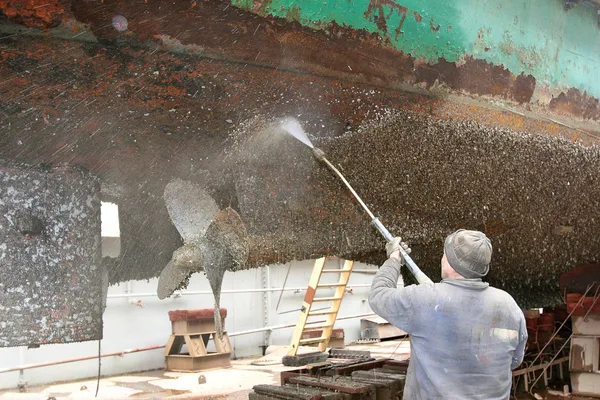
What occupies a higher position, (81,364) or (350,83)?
(350,83)

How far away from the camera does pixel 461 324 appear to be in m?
1.87

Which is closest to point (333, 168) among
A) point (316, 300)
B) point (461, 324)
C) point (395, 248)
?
point (395, 248)

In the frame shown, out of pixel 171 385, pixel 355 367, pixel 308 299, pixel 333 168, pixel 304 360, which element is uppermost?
pixel 333 168

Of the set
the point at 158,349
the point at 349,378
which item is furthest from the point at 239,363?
the point at 349,378

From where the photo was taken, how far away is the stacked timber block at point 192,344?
809 cm

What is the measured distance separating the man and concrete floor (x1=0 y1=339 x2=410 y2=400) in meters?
3.81

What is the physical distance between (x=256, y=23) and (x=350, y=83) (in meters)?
0.45

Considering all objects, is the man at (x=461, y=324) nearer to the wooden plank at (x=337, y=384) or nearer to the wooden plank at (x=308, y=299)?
the wooden plank at (x=337, y=384)

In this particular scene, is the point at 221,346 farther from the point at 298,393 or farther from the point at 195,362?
the point at 298,393

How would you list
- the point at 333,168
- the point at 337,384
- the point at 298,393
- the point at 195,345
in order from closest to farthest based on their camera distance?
the point at 333,168
the point at 298,393
the point at 337,384
the point at 195,345

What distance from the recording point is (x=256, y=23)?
68.1 inches

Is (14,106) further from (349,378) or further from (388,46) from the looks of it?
(349,378)

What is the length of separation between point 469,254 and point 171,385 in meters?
5.84

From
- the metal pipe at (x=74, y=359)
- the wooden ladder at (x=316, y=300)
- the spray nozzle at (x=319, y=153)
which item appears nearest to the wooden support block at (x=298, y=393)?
the spray nozzle at (x=319, y=153)
